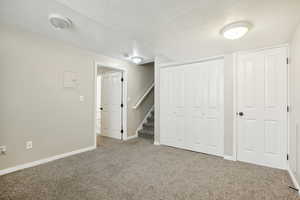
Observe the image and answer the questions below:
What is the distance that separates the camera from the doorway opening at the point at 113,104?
4250 mm

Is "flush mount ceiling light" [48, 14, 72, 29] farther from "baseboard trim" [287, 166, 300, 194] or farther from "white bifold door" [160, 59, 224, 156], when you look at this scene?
"baseboard trim" [287, 166, 300, 194]

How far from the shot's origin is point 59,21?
212cm

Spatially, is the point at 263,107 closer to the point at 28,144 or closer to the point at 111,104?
the point at 111,104

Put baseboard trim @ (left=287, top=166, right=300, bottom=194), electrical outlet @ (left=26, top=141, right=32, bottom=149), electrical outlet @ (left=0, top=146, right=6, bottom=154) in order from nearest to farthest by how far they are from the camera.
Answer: baseboard trim @ (left=287, top=166, right=300, bottom=194) < electrical outlet @ (left=0, top=146, right=6, bottom=154) < electrical outlet @ (left=26, top=141, right=32, bottom=149)

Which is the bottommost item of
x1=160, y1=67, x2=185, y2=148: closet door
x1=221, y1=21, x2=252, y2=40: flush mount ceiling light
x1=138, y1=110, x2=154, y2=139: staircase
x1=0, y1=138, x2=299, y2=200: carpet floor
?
x1=0, y1=138, x2=299, y2=200: carpet floor

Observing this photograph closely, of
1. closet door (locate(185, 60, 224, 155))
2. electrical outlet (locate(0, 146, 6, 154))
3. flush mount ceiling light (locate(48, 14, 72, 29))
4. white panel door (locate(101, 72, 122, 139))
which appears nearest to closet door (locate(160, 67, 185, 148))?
closet door (locate(185, 60, 224, 155))

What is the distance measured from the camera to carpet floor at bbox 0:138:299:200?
5.66 feet

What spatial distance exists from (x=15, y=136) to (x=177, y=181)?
2.65m

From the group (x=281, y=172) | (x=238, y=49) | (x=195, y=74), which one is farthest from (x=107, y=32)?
(x=281, y=172)

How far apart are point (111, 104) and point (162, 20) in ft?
10.2

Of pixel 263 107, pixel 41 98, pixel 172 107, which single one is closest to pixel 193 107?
pixel 172 107

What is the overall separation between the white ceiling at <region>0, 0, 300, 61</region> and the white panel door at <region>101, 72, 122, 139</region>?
1.57 meters

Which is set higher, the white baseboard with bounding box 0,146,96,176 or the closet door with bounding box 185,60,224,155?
the closet door with bounding box 185,60,224,155

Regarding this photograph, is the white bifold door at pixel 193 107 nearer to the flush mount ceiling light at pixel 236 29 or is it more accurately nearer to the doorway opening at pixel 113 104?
the flush mount ceiling light at pixel 236 29
